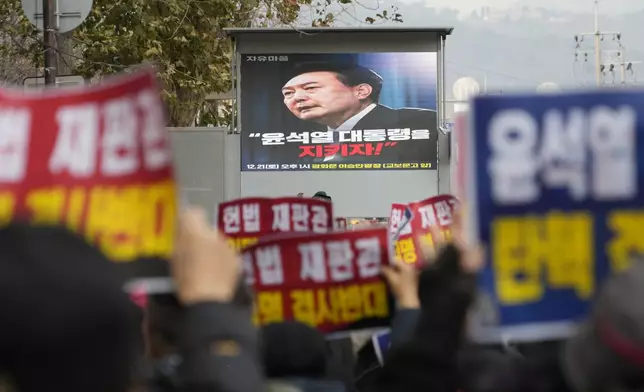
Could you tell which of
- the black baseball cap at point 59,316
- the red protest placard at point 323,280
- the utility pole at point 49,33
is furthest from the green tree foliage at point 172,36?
the black baseball cap at point 59,316

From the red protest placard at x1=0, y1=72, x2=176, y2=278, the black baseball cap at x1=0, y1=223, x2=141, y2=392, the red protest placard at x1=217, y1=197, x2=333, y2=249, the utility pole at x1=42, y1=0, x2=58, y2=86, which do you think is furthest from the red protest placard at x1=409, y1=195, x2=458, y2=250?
the utility pole at x1=42, y1=0, x2=58, y2=86

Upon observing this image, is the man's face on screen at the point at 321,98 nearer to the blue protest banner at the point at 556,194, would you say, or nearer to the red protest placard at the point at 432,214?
the red protest placard at the point at 432,214

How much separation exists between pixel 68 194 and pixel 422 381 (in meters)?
0.86

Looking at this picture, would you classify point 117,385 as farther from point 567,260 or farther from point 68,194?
point 567,260

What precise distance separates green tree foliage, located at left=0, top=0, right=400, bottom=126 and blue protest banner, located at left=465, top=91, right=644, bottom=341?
1141cm

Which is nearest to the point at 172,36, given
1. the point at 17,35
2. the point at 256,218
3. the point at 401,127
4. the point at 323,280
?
the point at 17,35

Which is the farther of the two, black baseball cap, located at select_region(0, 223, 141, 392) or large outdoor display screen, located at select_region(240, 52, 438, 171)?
large outdoor display screen, located at select_region(240, 52, 438, 171)

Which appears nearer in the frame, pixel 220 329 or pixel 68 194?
pixel 220 329

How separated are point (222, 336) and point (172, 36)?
13.0 m

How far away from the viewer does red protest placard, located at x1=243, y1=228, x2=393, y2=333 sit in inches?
122

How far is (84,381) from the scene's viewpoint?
1.27 m

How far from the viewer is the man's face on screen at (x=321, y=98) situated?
12.4 meters

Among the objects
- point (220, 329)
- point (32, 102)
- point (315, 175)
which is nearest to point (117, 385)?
point (220, 329)

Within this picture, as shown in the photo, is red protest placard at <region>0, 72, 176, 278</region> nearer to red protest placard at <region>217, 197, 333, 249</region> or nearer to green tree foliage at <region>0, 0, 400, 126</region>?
red protest placard at <region>217, 197, 333, 249</region>
